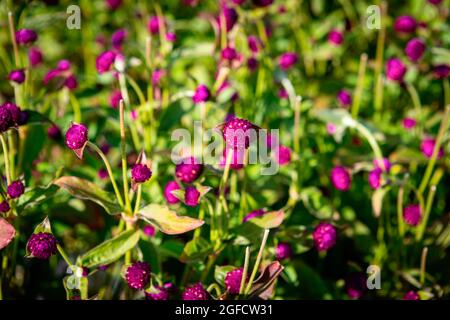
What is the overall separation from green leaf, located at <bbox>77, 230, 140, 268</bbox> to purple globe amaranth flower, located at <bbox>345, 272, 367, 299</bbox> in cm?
58

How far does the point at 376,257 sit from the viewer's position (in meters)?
1.56

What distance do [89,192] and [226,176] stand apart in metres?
0.31

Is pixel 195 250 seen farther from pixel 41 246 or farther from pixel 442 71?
pixel 442 71

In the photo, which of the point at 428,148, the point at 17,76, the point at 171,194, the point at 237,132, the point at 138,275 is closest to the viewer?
the point at 237,132

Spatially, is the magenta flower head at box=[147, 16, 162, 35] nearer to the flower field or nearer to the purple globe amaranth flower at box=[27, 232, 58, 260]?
the flower field

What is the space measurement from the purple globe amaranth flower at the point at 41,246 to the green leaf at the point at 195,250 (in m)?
0.29

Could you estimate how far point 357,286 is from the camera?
4.45 ft

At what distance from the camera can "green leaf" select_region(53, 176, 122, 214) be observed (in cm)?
114

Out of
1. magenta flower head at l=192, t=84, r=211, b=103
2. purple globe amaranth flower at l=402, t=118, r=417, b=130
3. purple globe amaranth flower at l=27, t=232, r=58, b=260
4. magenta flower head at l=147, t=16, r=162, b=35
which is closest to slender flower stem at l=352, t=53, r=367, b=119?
purple globe amaranth flower at l=402, t=118, r=417, b=130

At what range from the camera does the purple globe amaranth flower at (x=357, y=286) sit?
136 cm

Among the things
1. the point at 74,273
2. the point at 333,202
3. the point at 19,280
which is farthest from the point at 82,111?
the point at 333,202

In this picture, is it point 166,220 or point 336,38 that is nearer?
point 166,220

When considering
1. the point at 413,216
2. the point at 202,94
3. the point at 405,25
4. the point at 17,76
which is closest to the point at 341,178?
the point at 413,216

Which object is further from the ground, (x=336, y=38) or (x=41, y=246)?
(x=336, y=38)
